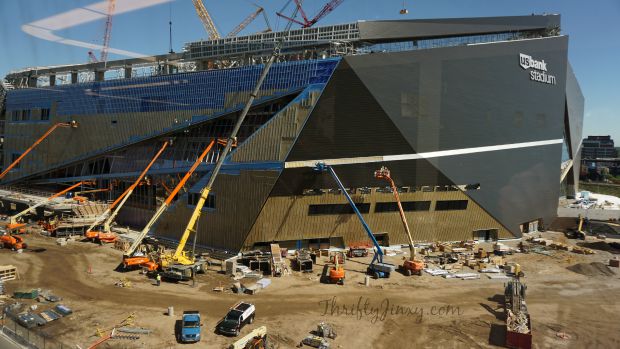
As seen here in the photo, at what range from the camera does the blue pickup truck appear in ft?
77.7

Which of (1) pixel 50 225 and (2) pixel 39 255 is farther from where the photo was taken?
(1) pixel 50 225

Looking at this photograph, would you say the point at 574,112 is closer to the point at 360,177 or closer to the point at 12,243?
the point at 360,177

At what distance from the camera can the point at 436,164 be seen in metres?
45.2

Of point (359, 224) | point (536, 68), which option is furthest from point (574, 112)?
point (359, 224)

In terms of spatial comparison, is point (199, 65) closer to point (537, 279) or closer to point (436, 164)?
point (436, 164)

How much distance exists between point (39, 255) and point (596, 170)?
168 metres

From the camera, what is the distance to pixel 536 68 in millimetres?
50000

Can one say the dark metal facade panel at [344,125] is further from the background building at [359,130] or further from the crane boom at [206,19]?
the crane boom at [206,19]

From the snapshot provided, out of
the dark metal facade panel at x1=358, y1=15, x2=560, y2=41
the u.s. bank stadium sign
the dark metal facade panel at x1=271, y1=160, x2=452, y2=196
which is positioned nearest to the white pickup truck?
the dark metal facade panel at x1=271, y1=160, x2=452, y2=196

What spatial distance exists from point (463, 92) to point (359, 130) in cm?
1183

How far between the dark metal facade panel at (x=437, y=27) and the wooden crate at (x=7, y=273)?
35355 millimetres

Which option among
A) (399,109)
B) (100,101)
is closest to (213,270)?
(399,109)

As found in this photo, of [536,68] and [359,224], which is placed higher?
[536,68]

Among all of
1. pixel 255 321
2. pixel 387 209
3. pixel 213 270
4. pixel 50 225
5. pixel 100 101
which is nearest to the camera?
pixel 255 321
